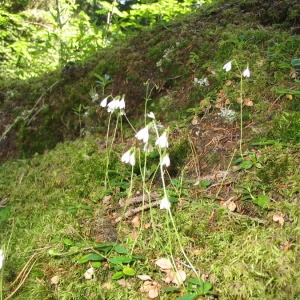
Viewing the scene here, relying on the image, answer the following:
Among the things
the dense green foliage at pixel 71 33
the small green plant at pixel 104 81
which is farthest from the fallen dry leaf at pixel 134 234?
the dense green foliage at pixel 71 33

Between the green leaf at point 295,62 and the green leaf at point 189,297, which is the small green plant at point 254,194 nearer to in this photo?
the green leaf at point 189,297

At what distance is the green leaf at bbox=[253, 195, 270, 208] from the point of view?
7.13ft

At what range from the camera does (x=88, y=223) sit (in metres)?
2.58

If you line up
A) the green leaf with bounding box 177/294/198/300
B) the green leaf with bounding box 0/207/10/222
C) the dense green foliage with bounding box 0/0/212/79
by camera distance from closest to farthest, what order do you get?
the green leaf with bounding box 177/294/198/300 < the green leaf with bounding box 0/207/10/222 < the dense green foliage with bounding box 0/0/212/79

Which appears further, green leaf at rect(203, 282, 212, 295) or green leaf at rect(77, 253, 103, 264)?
green leaf at rect(77, 253, 103, 264)

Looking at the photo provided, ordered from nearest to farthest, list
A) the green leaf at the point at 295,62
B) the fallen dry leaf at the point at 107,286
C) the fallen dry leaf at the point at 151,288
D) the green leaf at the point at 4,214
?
the fallen dry leaf at the point at 151,288 < the fallen dry leaf at the point at 107,286 < the green leaf at the point at 4,214 < the green leaf at the point at 295,62

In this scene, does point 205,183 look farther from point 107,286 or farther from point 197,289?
point 107,286

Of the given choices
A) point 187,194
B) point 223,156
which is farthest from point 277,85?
point 187,194

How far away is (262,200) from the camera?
2.19 metres

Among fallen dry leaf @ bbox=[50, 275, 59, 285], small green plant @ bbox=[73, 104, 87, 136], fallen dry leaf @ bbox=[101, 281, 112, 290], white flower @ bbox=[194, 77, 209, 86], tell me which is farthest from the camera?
small green plant @ bbox=[73, 104, 87, 136]

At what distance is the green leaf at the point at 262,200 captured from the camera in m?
2.17

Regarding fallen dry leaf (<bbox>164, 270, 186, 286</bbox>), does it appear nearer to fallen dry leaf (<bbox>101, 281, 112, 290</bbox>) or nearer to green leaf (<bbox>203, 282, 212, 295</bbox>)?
green leaf (<bbox>203, 282, 212, 295</bbox>)

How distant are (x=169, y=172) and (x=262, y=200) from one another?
3.34 ft

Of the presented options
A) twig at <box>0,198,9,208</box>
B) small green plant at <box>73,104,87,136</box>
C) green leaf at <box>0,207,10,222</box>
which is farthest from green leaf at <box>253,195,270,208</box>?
small green plant at <box>73,104,87,136</box>
